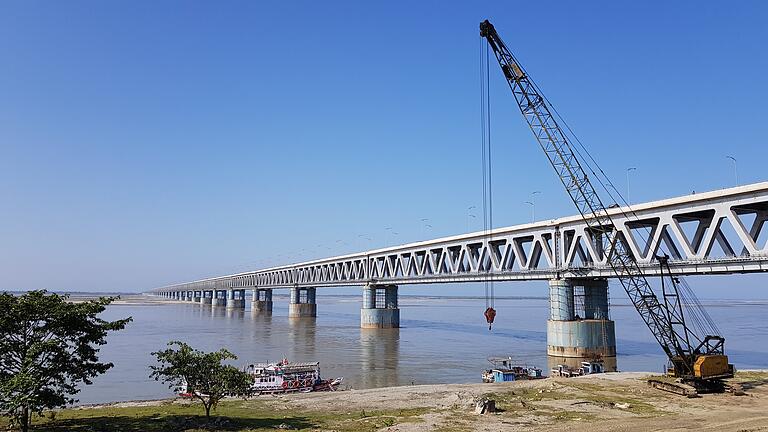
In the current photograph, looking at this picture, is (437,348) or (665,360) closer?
(665,360)

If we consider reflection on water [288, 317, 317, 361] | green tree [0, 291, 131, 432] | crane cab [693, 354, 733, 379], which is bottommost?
reflection on water [288, 317, 317, 361]

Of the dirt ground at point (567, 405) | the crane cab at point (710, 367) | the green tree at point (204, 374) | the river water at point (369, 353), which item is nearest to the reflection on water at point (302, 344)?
the river water at point (369, 353)

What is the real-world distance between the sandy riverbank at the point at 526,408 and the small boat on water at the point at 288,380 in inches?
283

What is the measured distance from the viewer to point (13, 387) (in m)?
27.5

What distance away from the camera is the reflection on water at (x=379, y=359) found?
6185 centimetres

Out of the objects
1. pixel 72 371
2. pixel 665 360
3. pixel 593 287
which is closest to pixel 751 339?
pixel 665 360

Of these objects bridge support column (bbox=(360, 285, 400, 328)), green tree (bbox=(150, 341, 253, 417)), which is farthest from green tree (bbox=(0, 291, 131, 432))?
bridge support column (bbox=(360, 285, 400, 328))

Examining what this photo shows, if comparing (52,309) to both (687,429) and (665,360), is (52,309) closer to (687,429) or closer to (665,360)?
(687,429)

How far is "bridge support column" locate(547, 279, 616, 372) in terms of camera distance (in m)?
73.3

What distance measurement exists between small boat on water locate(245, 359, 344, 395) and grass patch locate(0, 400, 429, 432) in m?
13.1

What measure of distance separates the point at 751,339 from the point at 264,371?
11060cm

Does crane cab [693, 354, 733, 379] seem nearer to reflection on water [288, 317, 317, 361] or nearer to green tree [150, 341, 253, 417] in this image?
green tree [150, 341, 253, 417]

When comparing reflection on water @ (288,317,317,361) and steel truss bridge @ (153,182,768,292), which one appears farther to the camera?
reflection on water @ (288,317,317,361)

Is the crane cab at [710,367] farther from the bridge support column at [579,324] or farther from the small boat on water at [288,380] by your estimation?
the small boat on water at [288,380]
